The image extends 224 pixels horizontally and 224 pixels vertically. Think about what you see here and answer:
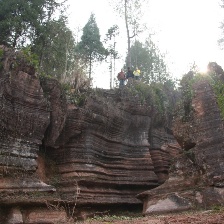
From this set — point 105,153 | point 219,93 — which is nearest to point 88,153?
point 105,153

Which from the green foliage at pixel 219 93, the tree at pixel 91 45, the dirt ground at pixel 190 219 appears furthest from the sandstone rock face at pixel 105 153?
the tree at pixel 91 45

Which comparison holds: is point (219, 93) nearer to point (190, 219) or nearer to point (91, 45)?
point (190, 219)

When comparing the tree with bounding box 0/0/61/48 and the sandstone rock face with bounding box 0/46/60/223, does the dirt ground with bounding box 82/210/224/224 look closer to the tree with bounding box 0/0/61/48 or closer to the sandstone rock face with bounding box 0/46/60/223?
the sandstone rock face with bounding box 0/46/60/223

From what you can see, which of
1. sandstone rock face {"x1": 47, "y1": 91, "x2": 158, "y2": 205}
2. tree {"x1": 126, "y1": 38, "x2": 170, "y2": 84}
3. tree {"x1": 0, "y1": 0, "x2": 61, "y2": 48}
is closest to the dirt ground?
sandstone rock face {"x1": 47, "y1": 91, "x2": 158, "y2": 205}

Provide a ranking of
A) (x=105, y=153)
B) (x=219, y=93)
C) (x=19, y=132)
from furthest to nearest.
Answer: (x=105, y=153) → (x=219, y=93) → (x=19, y=132)

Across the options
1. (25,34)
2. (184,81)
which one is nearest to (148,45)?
(25,34)

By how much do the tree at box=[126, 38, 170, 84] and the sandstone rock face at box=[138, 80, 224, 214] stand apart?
23561mm

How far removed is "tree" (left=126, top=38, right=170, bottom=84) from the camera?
125 ft

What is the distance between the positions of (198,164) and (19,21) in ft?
44.7

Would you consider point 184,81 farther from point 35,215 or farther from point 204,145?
point 35,215

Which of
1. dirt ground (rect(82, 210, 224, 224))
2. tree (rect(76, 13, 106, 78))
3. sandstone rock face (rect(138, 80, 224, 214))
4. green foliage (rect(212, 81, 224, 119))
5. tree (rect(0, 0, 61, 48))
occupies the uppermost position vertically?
tree (rect(76, 13, 106, 78))

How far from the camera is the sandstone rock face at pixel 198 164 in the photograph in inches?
468

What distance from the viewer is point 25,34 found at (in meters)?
20.5

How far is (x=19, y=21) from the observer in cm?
1959
